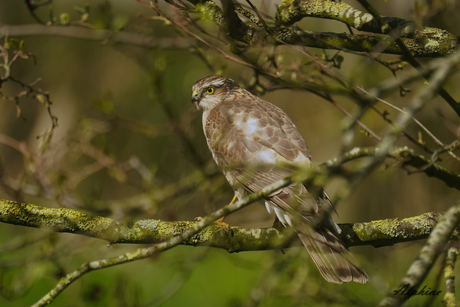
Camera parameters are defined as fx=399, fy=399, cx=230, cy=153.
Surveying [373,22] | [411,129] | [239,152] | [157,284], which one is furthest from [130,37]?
[411,129]

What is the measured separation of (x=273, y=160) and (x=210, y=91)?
1.26 metres

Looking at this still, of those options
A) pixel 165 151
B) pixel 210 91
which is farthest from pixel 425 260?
pixel 165 151

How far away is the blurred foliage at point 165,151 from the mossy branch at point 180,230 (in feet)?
0.63

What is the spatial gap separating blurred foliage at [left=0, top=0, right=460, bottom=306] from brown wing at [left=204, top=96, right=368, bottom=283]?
215mm

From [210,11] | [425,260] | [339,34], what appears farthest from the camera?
[210,11]

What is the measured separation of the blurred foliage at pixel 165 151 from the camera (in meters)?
2.82

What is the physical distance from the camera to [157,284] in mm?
5941

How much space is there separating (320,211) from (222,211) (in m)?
1.55

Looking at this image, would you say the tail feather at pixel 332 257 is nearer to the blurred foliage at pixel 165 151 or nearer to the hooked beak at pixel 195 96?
the blurred foliage at pixel 165 151

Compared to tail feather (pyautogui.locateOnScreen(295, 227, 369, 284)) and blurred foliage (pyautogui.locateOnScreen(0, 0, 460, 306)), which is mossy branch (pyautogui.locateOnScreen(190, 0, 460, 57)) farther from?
tail feather (pyautogui.locateOnScreen(295, 227, 369, 284))

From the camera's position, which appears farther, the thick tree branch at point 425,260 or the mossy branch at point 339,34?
the mossy branch at point 339,34

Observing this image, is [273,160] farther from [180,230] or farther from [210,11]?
[210,11]

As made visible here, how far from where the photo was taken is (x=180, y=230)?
2.63 meters

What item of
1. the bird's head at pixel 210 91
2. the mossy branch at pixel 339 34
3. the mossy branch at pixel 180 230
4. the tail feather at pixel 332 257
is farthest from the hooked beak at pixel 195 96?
the tail feather at pixel 332 257
